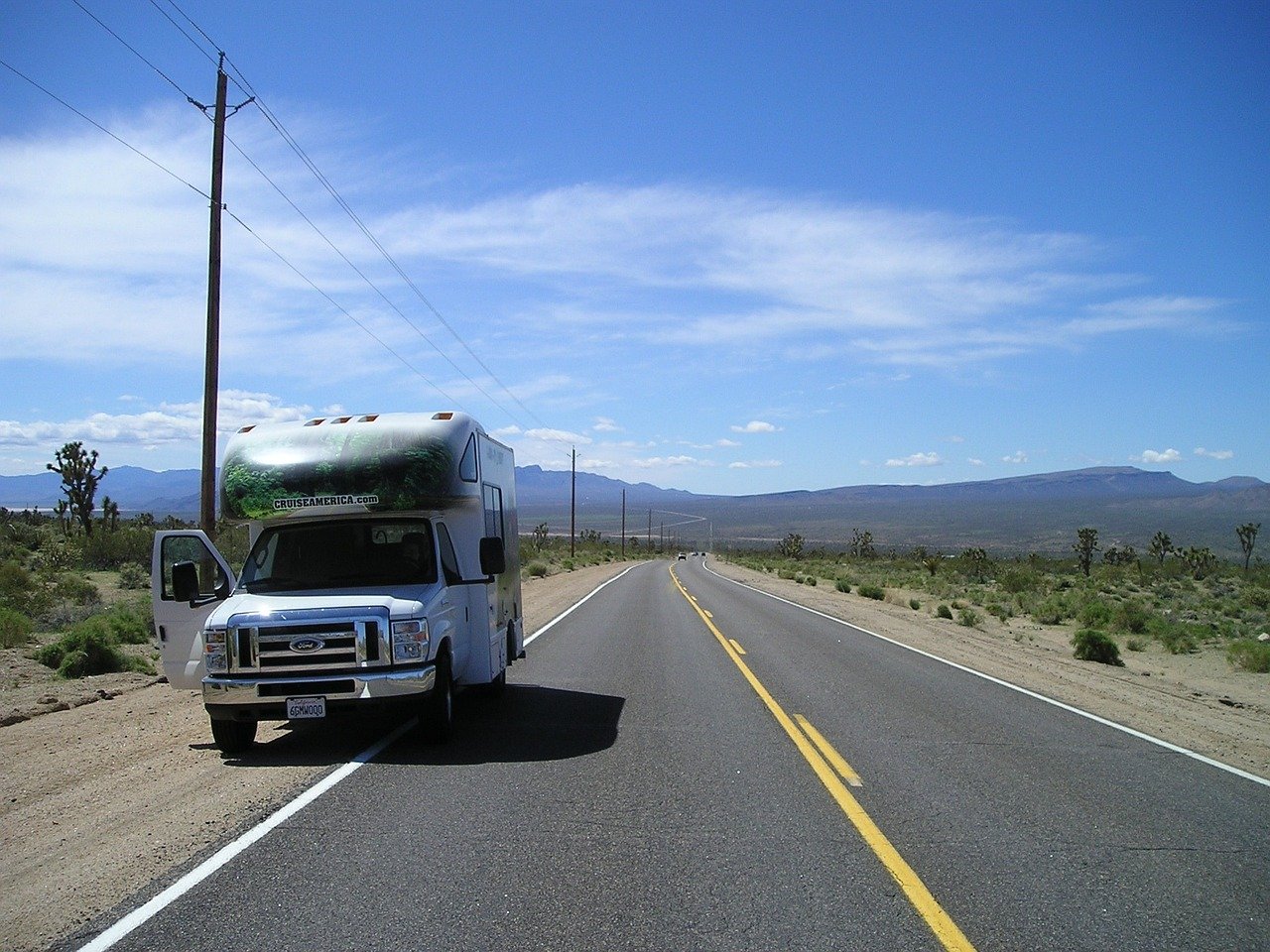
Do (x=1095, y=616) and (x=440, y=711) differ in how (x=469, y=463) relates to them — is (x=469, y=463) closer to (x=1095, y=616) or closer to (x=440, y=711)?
(x=440, y=711)

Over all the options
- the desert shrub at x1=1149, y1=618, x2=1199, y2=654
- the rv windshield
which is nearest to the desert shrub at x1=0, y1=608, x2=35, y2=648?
the rv windshield

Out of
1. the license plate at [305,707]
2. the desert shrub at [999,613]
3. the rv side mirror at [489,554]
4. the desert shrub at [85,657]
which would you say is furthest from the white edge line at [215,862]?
the desert shrub at [999,613]

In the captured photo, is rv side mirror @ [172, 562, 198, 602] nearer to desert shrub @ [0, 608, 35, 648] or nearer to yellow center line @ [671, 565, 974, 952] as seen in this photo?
yellow center line @ [671, 565, 974, 952]

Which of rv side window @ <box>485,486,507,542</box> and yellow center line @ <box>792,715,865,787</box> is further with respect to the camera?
rv side window @ <box>485,486,507,542</box>

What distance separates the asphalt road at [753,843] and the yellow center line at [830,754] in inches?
2.3

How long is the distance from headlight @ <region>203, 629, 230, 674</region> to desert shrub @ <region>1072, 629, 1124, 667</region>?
1694 cm

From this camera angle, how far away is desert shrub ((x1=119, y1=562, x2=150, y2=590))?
31205mm

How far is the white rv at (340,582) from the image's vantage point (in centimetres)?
912

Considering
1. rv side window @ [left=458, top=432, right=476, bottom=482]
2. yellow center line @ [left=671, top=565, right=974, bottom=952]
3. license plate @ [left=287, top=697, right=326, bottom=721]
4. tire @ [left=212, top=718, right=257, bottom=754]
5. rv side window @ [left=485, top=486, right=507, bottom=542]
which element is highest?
rv side window @ [left=458, top=432, right=476, bottom=482]

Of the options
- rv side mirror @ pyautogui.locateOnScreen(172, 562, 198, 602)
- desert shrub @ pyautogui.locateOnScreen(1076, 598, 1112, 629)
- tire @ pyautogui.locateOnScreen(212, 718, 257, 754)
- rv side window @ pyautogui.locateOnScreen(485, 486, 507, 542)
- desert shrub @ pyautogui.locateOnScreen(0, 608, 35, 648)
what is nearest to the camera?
tire @ pyautogui.locateOnScreen(212, 718, 257, 754)

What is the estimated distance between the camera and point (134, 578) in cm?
3186

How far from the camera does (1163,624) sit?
1010 inches

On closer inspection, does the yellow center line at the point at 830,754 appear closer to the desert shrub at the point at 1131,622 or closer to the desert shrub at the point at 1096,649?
the desert shrub at the point at 1096,649

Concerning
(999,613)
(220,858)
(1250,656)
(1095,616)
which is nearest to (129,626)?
(220,858)
